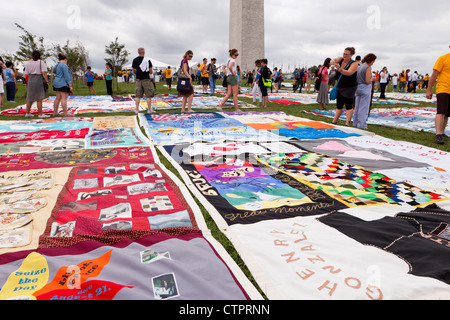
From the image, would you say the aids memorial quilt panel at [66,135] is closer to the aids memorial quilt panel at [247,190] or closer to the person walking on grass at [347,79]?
the aids memorial quilt panel at [247,190]

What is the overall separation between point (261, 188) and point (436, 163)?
8.27ft

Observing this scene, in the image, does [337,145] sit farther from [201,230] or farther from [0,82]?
[0,82]

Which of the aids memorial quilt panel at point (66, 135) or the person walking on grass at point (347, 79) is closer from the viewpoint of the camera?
the aids memorial quilt panel at point (66, 135)

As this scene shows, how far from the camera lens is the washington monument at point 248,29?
32713mm

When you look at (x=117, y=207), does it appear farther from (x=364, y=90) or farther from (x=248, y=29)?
(x=248, y=29)

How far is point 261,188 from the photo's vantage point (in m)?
2.91

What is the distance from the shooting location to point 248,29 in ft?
109

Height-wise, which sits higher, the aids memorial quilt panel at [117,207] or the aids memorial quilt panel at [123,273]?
the aids memorial quilt panel at [117,207]

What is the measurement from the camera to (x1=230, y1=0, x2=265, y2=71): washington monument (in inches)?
1288

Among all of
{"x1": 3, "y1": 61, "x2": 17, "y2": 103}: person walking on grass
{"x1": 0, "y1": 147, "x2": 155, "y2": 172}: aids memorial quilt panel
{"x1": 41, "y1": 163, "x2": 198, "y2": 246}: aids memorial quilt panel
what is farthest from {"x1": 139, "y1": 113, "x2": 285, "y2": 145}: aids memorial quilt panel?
{"x1": 3, "y1": 61, "x2": 17, "y2": 103}: person walking on grass

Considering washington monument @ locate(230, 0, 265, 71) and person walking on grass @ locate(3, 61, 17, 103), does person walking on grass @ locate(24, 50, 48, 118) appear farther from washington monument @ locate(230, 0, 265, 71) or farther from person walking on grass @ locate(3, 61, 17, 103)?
washington monument @ locate(230, 0, 265, 71)

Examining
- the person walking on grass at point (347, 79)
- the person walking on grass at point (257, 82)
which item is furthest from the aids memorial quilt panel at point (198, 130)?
the person walking on grass at point (257, 82)

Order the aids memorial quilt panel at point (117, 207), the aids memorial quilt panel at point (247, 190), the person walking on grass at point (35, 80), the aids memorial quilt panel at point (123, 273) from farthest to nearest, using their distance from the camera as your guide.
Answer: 1. the person walking on grass at point (35, 80)
2. the aids memorial quilt panel at point (247, 190)
3. the aids memorial quilt panel at point (117, 207)
4. the aids memorial quilt panel at point (123, 273)
